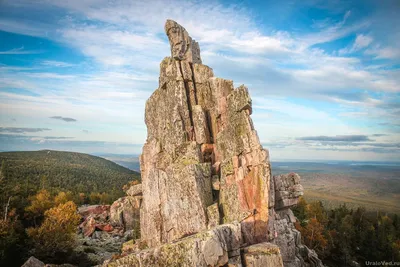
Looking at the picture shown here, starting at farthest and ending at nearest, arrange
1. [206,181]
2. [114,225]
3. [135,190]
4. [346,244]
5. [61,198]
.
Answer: [61,198] < [346,244] < [135,190] < [114,225] < [206,181]

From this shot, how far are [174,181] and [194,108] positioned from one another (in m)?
14.4

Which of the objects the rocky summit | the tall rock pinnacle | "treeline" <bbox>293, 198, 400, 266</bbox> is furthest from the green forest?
"treeline" <bbox>293, 198, 400, 266</bbox>

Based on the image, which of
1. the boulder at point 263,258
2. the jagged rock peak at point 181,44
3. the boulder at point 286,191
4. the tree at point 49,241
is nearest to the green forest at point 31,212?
the tree at point 49,241

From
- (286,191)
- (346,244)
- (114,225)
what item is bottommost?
(346,244)

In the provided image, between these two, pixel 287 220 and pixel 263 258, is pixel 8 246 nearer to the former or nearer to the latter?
pixel 263 258

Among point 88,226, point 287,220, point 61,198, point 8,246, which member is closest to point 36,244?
point 8,246

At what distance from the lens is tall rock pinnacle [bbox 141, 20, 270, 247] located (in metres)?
39.4

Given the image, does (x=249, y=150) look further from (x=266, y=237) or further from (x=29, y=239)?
(x=29, y=239)

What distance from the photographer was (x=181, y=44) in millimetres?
57531

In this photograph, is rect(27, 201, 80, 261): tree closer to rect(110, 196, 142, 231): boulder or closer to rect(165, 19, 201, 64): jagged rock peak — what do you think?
rect(110, 196, 142, 231): boulder

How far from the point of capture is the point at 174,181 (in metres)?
47.2

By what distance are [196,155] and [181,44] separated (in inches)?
1022

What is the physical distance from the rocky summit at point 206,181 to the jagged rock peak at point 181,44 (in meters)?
0.22

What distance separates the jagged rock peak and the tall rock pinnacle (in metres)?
0.21
